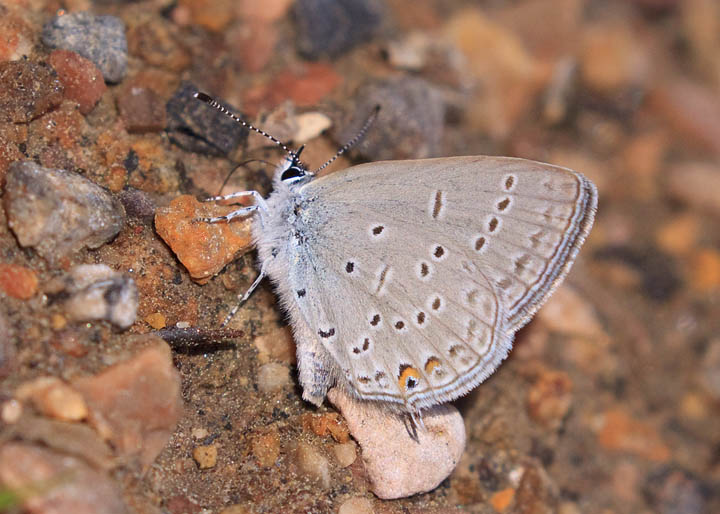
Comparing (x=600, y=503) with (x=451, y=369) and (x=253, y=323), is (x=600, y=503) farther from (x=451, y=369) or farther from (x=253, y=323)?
(x=253, y=323)

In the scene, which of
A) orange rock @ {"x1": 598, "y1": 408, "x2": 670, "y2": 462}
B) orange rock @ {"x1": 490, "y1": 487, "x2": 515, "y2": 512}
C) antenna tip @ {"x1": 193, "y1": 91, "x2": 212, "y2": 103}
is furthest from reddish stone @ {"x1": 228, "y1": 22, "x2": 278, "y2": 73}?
orange rock @ {"x1": 598, "y1": 408, "x2": 670, "y2": 462}

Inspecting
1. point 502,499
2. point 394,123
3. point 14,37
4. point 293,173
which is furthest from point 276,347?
point 14,37

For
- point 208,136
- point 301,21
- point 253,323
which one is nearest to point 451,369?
point 253,323

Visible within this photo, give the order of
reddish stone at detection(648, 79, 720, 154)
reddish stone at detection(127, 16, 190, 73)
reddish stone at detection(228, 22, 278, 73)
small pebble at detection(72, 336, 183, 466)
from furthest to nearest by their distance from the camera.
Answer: reddish stone at detection(648, 79, 720, 154)
reddish stone at detection(228, 22, 278, 73)
reddish stone at detection(127, 16, 190, 73)
small pebble at detection(72, 336, 183, 466)

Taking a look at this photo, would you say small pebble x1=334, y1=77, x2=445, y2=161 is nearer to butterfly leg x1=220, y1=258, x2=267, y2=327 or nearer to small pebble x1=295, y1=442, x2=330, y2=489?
butterfly leg x1=220, y1=258, x2=267, y2=327

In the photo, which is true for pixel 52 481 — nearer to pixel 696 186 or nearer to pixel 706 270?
pixel 706 270

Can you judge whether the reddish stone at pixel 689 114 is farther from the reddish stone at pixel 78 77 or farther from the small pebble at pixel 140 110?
the reddish stone at pixel 78 77
